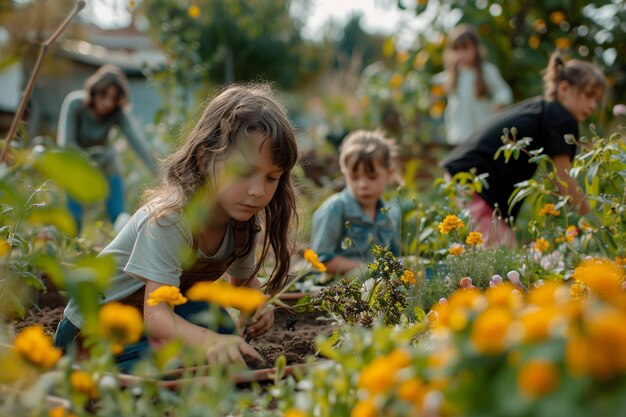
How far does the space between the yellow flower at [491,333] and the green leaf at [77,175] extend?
50 centimetres

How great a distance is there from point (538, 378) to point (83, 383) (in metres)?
0.69

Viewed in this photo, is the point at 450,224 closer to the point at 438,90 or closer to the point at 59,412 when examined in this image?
the point at 59,412

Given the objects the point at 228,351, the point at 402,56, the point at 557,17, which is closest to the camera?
the point at 228,351

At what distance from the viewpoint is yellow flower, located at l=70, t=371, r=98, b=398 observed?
3.75 ft

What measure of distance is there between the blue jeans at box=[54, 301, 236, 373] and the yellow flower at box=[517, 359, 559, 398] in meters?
1.26

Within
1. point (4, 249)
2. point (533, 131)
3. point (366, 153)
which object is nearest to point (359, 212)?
point (366, 153)

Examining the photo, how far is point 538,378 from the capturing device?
780 millimetres

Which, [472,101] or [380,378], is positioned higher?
[380,378]

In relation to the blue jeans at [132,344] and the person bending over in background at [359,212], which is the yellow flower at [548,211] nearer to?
the person bending over in background at [359,212]

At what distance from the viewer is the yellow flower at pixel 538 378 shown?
0.78m

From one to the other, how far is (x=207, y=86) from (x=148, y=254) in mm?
4899

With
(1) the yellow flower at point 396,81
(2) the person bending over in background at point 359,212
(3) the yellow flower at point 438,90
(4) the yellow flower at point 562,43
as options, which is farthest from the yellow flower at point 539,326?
(1) the yellow flower at point 396,81

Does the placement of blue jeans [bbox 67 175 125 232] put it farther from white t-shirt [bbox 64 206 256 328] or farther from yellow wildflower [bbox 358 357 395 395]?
yellow wildflower [bbox 358 357 395 395]

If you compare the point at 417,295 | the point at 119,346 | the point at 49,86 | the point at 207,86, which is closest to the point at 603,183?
the point at 417,295
